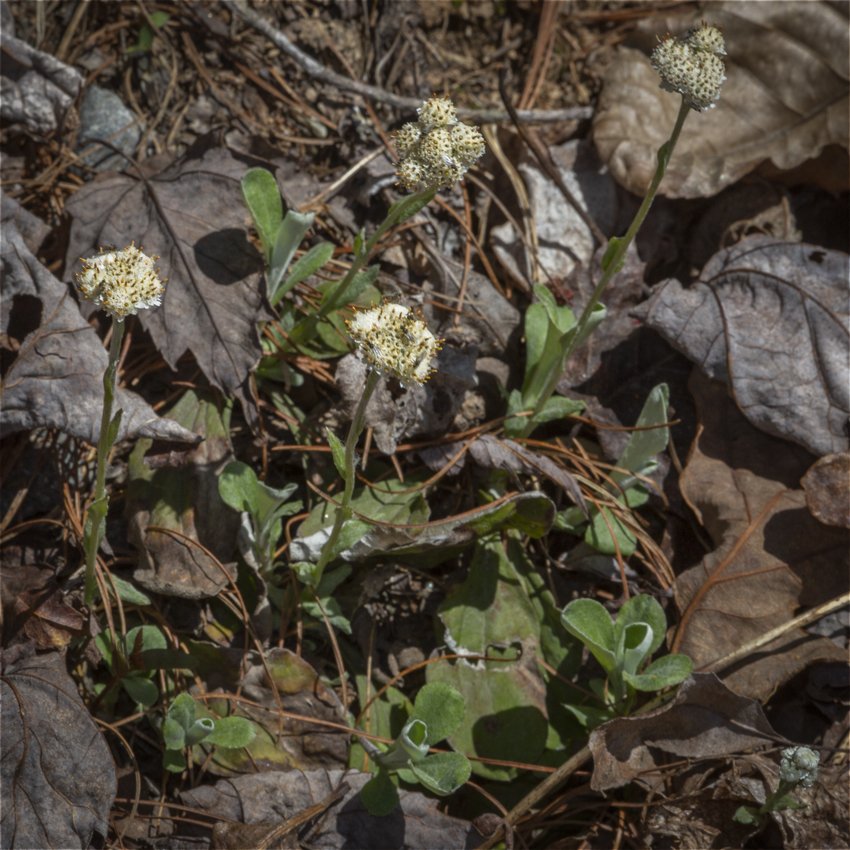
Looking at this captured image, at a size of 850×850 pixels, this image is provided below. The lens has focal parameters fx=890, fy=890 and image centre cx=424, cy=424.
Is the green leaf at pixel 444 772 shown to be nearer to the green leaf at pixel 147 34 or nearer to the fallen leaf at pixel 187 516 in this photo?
the fallen leaf at pixel 187 516

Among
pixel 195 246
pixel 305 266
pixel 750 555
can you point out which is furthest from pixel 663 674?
pixel 195 246

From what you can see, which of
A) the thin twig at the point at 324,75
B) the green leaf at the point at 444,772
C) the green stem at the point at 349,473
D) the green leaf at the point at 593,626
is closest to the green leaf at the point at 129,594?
the green stem at the point at 349,473

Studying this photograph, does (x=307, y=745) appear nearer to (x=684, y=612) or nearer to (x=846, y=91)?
(x=684, y=612)

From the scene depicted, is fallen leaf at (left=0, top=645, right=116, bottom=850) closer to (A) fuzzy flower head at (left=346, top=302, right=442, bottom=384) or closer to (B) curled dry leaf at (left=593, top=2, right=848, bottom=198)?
(A) fuzzy flower head at (left=346, top=302, right=442, bottom=384)

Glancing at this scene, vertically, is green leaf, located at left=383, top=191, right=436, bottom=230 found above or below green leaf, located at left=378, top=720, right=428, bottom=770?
above

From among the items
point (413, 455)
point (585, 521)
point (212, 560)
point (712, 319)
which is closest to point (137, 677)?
point (212, 560)

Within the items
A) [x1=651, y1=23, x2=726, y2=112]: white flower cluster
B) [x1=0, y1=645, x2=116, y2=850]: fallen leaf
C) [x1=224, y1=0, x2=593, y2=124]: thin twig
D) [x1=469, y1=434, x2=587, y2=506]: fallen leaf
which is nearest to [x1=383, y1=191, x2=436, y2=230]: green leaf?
[x1=651, y1=23, x2=726, y2=112]: white flower cluster
